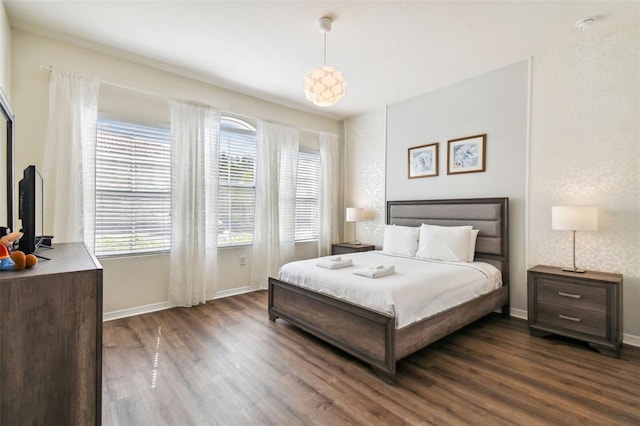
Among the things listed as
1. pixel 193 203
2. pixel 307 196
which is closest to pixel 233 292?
pixel 193 203

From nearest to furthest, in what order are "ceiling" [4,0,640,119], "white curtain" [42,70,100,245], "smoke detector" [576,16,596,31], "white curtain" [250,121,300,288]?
"ceiling" [4,0,640,119] → "smoke detector" [576,16,596,31] → "white curtain" [42,70,100,245] → "white curtain" [250,121,300,288]

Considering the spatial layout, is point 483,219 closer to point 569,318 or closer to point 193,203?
point 569,318

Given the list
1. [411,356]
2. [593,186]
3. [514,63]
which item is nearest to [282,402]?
[411,356]

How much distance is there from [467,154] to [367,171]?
5.57 ft

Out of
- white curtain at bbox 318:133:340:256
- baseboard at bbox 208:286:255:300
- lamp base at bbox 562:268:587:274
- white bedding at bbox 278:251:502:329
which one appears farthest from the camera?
white curtain at bbox 318:133:340:256

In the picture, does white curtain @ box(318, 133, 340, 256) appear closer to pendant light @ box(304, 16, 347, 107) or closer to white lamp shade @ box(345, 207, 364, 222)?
white lamp shade @ box(345, 207, 364, 222)

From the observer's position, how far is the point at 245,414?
180 centimetres

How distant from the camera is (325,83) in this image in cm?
261

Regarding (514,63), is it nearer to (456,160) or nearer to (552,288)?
(456,160)

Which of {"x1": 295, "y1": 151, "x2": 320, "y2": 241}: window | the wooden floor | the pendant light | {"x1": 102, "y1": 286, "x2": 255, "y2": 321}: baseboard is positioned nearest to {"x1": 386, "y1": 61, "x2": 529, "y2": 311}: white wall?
the wooden floor

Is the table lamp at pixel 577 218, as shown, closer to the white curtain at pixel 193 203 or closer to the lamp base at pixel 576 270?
the lamp base at pixel 576 270

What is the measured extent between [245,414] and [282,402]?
0.23 m

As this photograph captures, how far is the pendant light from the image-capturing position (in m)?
2.60

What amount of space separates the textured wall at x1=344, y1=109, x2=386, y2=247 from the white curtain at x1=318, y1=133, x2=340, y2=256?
331 mm
